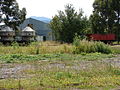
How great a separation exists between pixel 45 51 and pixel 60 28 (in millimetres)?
31971

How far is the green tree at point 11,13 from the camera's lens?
6456cm

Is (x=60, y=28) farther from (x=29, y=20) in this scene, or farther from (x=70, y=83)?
(x=70, y=83)

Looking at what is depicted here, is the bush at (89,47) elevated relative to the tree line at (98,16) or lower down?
lower down

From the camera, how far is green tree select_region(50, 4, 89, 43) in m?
57.2

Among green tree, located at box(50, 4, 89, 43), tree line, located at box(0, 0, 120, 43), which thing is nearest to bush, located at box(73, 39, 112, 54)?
green tree, located at box(50, 4, 89, 43)

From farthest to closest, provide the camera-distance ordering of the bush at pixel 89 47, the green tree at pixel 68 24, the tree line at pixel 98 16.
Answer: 1. the tree line at pixel 98 16
2. the green tree at pixel 68 24
3. the bush at pixel 89 47

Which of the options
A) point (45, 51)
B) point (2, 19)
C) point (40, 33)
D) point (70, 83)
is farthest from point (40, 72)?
point (40, 33)

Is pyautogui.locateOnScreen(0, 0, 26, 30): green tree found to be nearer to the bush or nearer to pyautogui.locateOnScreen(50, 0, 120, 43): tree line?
pyautogui.locateOnScreen(50, 0, 120, 43): tree line

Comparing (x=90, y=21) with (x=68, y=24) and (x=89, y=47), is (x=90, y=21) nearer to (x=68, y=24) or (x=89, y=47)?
(x=68, y=24)

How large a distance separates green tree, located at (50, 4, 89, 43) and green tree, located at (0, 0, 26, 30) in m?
10.4

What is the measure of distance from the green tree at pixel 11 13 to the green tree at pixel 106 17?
1621 centimetres

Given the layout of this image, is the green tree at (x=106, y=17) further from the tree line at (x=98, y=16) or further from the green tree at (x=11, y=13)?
the green tree at (x=11, y=13)

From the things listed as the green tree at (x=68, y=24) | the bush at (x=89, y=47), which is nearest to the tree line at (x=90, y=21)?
the green tree at (x=68, y=24)

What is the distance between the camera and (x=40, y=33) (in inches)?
3588
